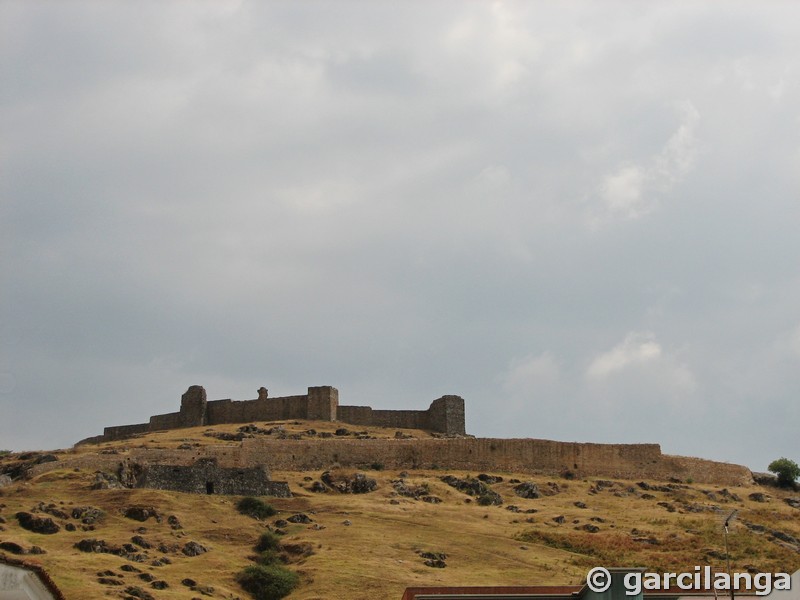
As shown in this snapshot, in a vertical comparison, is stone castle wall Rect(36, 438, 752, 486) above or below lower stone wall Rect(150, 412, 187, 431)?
below

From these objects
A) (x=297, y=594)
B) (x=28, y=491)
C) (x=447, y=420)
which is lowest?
(x=297, y=594)

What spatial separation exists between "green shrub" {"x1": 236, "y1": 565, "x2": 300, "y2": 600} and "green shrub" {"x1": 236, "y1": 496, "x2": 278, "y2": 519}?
9547 millimetres

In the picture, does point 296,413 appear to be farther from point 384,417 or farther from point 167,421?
point 167,421

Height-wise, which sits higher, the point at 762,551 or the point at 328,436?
the point at 328,436

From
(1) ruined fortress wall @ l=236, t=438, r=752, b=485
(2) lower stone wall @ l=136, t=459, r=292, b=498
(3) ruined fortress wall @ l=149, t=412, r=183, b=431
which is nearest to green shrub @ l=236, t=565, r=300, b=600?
(2) lower stone wall @ l=136, t=459, r=292, b=498

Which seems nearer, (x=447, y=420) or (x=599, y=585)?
(x=599, y=585)

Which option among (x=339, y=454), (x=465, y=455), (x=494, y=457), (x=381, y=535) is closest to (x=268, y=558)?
(x=381, y=535)

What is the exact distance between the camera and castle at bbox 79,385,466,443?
307 ft

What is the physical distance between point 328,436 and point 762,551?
3330 centimetres

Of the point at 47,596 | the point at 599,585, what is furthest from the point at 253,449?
the point at 47,596

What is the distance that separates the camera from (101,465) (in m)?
69.6

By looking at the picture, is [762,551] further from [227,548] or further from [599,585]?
[599,585]

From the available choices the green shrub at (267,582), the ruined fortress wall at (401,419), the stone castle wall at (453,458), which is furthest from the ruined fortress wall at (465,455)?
the green shrub at (267,582)

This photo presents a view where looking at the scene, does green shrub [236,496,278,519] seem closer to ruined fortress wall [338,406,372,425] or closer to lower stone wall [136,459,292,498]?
lower stone wall [136,459,292,498]
